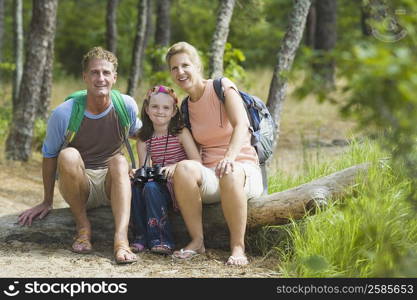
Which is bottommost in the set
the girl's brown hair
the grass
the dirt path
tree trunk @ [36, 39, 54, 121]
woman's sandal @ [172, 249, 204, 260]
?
the dirt path

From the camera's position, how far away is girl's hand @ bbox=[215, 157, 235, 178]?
4.41m

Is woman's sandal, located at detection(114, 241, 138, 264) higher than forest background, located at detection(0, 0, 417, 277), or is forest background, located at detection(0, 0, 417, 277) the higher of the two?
forest background, located at detection(0, 0, 417, 277)

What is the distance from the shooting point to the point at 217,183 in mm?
4684

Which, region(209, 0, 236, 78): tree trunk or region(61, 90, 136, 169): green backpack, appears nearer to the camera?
region(61, 90, 136, 169): green backpack

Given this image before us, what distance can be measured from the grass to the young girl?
907mm

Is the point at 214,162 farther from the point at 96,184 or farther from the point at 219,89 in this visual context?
the point at 96,184

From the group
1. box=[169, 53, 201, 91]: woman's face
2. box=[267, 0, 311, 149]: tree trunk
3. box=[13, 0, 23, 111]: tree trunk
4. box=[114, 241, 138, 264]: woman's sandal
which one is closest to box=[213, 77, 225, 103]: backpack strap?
box=[169, 53, 201, 91]: woman's face

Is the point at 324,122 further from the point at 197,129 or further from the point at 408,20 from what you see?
the point at 408,20

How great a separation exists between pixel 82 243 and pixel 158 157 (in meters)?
0.87

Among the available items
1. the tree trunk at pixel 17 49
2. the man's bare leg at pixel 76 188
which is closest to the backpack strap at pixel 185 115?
the man's bare leg at pixel 76 188

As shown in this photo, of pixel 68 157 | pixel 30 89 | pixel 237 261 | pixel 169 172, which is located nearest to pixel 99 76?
pixel 68 157

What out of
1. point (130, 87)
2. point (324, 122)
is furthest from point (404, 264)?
point (324, 122)

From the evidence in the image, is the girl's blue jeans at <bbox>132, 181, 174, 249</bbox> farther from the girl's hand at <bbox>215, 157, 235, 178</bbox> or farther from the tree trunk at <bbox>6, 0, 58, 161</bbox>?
the tree trunk at <bbox>6, 0, 58, 161</bbox>

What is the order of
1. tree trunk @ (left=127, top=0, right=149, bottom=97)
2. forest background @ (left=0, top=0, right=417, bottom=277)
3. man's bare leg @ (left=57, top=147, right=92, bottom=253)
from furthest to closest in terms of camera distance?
tree trunk @ (left=127, top=0, right=149, bottom=97) < man's bare leg @ (left=57, top=147, right=92, bottom=253) < forest background @ (left=0, top=0, right=417, bottom=277)
